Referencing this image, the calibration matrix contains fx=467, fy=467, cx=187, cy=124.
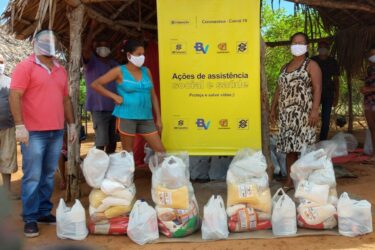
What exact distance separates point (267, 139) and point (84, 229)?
230cm

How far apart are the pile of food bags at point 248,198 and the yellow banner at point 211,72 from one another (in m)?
0.97

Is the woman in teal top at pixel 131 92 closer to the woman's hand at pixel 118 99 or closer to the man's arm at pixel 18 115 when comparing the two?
the woman's hand at pixel 118 99

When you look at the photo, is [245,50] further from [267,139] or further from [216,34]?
[267,139]

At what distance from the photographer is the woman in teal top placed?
15.0 feet

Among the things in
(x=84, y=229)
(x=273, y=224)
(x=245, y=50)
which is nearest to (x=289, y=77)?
(x=245, y=50)

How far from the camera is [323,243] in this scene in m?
3.75

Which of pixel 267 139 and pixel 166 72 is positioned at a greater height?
pixel 166 72

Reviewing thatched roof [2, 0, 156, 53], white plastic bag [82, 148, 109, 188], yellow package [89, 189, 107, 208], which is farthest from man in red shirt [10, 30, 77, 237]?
thatched roof [2, 0, 156, 53]

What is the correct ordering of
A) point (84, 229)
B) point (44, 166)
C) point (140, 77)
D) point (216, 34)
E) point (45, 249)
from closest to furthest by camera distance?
point (45, 249)
point (84, 229)
point (44, 166)
point (140, 77)
point (216, 34)

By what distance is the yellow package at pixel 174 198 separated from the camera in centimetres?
393

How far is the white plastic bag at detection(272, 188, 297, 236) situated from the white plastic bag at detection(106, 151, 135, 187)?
129 cm

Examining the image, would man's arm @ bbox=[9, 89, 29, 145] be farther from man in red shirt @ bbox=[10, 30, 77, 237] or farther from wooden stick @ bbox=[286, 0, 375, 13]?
wooden stick @ bbox=[286, 0, 375, 13]

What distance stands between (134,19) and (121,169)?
345 cm

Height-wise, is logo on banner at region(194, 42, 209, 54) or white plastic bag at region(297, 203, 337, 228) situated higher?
logo on banner at region(194, 42, 209, 54)
